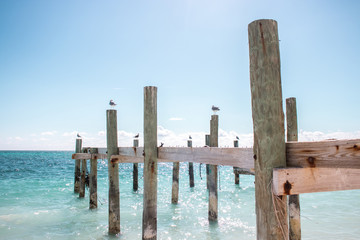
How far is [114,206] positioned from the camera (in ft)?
20.4

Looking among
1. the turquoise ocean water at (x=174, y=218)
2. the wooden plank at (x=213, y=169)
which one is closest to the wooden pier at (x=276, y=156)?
the wooden plank at (x=213, y=169)

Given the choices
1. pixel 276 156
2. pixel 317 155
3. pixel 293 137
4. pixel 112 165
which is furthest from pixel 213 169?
pixel 317 155

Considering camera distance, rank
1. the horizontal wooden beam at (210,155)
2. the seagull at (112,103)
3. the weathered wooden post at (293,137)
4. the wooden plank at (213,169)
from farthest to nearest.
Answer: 1. the seagull at (112,103)
2. the wooden plank at (213,169)
3. the weathered wooden post at (293,137)
4. the horizontal wooden beam at (210,155)

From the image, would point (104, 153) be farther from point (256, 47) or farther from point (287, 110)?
point (256, 47)

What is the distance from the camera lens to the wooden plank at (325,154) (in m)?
1.75

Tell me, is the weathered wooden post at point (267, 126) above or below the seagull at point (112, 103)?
below

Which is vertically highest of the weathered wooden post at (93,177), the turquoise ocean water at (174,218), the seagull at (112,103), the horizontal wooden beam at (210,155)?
the seagull at (112,103)

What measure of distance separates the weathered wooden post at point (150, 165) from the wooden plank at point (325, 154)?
2.95 metres

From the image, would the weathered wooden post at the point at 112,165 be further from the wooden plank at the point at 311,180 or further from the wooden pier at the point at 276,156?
the wooden plank at the point at 311,180

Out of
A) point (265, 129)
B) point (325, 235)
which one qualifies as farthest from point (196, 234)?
point (265, 129)

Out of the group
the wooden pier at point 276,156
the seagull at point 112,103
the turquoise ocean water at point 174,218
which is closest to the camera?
Answer: the wooden pier at point 276,156

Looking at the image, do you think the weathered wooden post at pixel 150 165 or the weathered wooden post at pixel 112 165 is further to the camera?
the weathered wooden post at pixel 112 165

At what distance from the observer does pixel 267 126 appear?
2.11 meters

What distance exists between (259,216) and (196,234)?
5.26m
